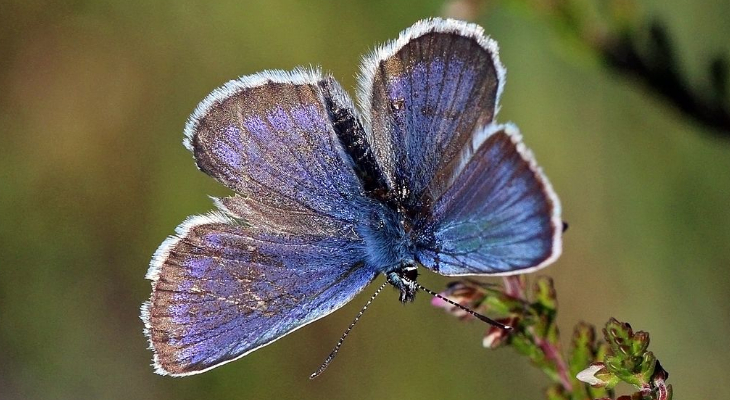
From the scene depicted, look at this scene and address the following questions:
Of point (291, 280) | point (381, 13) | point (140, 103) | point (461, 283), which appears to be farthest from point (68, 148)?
point (461, 283)

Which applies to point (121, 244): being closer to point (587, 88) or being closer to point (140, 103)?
point (140, 103)

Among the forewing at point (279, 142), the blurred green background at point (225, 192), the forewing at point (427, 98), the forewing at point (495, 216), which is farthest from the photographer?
the blurred green background at point (225, 192)

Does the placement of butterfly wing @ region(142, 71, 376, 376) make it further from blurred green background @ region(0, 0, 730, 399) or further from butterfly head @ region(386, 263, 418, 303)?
blurred green background @ region(0, 0, 730, 399)

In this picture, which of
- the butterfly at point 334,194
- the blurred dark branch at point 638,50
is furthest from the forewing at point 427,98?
the blurred dark branch at point 638,50

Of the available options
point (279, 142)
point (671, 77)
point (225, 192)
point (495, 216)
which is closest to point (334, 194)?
point (279, 142)

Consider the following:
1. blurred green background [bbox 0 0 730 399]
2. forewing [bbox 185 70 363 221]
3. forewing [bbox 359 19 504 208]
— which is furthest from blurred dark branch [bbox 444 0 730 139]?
blurred green background [bbox 0 0 730 399]

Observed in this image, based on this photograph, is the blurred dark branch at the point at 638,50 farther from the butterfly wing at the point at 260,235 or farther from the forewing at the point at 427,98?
the butterfly wing at the point at 260,235

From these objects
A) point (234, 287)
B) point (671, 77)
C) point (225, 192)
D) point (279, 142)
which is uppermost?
point (225, 192)

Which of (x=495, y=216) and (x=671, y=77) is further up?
(x=671, y=77)

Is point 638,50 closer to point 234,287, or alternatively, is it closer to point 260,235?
point 260,235

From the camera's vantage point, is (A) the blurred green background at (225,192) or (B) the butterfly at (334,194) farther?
(A) the blurred green background at (225,192)
